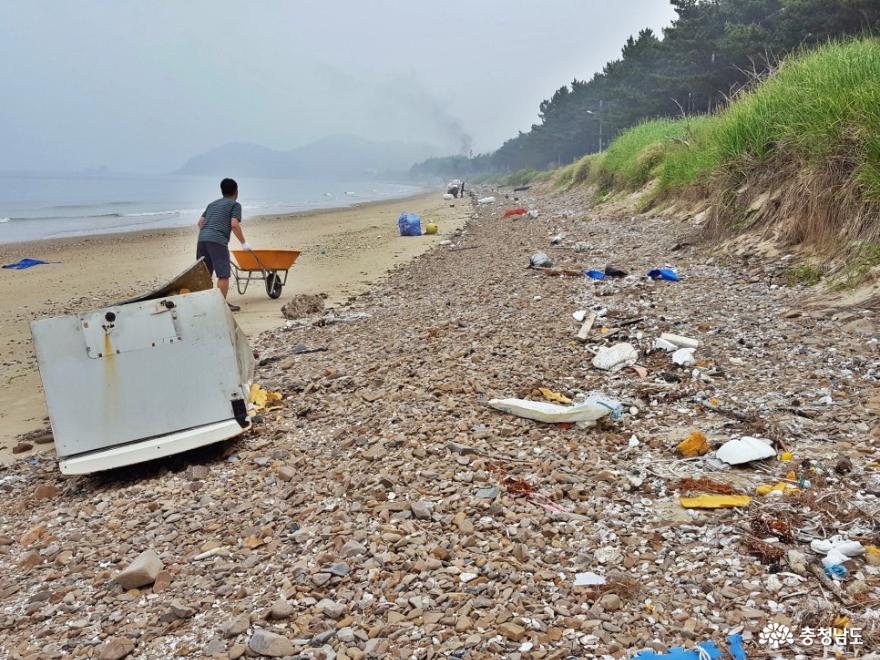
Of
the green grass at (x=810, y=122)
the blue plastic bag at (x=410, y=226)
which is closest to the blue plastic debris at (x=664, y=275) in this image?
the green grass at (x=810, y=122)

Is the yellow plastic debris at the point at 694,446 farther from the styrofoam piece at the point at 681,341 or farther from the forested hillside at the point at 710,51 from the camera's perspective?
the forested hillside at the point at 710,51

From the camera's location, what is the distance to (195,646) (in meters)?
2.23

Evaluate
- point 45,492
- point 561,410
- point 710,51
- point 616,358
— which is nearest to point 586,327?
point 616,358

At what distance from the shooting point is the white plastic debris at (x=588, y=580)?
2.28 m

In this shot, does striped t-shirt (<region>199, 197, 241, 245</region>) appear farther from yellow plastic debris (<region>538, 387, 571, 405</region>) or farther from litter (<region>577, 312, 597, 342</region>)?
yellow plastic debris (<region>538, 387, 571, 405</region>)

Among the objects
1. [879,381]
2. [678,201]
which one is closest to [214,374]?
[879,381]

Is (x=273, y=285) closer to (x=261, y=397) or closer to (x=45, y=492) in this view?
(x=261, y=397)

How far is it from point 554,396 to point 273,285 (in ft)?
23.3

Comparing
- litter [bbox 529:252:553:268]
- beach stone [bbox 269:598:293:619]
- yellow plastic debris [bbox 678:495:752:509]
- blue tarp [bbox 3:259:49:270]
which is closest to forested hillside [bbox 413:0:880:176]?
litter [bbox 529:252:553:268]

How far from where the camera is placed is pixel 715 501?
2.71 metres

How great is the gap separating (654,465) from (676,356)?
1654mm

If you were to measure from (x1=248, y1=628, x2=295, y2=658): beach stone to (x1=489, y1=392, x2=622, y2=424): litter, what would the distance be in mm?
Result: 2156

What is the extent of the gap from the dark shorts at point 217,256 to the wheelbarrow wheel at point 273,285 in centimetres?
169

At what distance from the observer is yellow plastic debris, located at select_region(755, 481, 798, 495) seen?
272 cm
